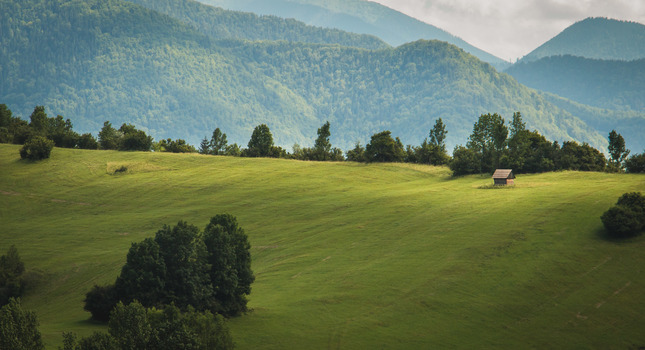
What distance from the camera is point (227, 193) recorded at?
332 feet

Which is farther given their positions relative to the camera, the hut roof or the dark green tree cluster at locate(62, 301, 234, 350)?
the hut roof

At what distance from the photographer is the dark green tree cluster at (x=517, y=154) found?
111 m


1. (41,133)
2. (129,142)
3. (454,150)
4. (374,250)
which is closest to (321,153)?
(454,150)

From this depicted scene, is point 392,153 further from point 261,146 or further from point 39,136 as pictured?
point 39,136

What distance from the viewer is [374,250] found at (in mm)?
67000

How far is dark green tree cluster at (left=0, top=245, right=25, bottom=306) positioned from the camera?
6106 centimetres

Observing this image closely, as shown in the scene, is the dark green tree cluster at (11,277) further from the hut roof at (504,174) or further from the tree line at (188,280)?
the hut roof at (504,174)

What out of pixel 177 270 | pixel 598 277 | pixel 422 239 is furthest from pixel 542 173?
pixel 177 270

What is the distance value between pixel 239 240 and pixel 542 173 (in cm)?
7267

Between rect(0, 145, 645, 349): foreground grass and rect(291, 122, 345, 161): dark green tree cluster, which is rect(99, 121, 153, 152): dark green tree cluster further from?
rect(291, 122, 345, 161): dark green tree cluster

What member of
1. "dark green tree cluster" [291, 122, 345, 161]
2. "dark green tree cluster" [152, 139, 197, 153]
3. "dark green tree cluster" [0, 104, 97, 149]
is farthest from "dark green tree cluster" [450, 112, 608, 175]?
"dark green tree cluster" [0, 104, 97, 149]

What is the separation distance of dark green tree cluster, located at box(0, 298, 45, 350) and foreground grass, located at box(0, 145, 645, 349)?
7.25 meters

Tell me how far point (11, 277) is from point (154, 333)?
3519cm

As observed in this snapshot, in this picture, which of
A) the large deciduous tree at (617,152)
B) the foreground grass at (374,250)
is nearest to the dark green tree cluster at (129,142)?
the foreground grass at (374,250)
